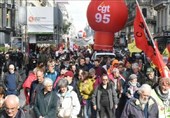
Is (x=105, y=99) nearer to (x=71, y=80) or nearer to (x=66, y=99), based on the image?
(x=71, y=80)

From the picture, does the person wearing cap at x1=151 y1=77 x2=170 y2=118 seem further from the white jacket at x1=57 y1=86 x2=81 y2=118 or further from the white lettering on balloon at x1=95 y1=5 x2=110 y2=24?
the white lettering on balloon at x1=95 y1=5 x2=110 y2=24

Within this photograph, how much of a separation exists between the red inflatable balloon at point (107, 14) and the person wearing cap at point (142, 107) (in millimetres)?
16535

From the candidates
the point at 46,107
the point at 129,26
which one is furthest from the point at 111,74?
the point at 129,26

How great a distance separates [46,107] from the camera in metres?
7.49

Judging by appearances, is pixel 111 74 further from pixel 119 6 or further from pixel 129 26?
pixel 129 26

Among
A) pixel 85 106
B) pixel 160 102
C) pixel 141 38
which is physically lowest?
pixel 85 106

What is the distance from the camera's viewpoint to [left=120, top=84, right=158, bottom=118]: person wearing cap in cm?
649

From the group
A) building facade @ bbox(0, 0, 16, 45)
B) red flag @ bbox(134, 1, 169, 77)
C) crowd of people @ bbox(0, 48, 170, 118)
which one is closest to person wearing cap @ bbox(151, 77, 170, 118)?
crowd of people @ bbox(0, 48, 170, 118)

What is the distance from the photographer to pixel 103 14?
2300 cm

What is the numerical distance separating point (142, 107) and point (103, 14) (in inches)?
657

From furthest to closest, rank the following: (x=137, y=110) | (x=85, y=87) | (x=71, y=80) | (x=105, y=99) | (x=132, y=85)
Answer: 1. (x=85, y=87)
2. (x=105, y=99)
3. (x=71, y=80)
4. (x=132, y=85)
5. (x=137, y=110)

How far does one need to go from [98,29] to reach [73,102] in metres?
15.9

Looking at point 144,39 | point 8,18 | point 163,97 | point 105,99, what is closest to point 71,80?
point 105,99

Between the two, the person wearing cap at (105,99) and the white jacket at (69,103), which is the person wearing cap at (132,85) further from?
the white jacket at (69,103)
